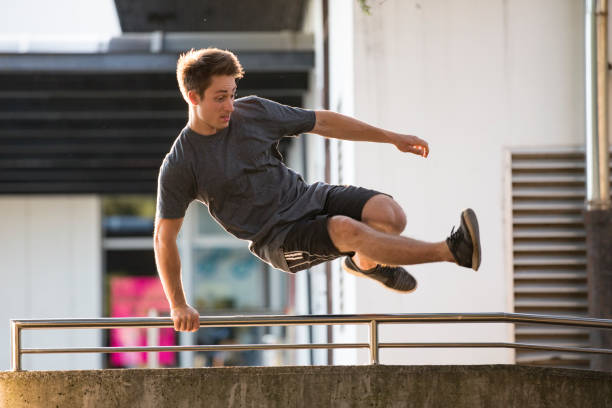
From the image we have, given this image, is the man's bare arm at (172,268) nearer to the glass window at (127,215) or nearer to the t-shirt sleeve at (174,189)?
the t-shirt sleeve at (174,189)

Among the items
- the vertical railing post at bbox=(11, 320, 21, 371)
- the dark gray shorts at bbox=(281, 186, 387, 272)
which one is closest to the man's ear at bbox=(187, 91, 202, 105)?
the dark gray shorts at bbox=(281, 186, 387, 272)

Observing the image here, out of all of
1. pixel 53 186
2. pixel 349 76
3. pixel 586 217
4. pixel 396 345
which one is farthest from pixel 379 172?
pixel 53 186

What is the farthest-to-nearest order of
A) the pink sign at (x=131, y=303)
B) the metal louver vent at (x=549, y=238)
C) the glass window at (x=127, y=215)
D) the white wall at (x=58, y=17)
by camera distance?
the glass window at (x=127, y=215) → the pink sign at (x=131, y=303) → the white wall at (x=58, y=17) → the metal louver vent at (x=549, y=238)

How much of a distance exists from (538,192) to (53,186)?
43.2 ft

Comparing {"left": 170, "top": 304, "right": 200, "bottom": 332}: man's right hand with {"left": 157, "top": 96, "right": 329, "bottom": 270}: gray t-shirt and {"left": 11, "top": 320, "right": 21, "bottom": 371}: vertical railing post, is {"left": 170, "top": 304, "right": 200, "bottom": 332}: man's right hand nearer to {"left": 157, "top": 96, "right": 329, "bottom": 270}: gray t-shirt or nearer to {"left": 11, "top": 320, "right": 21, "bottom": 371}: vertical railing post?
{"left": 157, "top": 96, "right": 329, "bottom": 270}: gray t-shirt

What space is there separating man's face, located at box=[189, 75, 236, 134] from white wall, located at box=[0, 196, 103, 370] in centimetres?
1591

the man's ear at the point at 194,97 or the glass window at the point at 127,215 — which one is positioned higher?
the man's ear at the point at 194,97

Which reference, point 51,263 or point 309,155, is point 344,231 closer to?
point 309,155

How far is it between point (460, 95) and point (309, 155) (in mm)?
5446

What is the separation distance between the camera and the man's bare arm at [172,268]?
225 inches

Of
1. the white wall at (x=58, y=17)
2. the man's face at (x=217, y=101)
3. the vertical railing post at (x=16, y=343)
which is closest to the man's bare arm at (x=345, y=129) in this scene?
the man's face at (x=217, y=101)

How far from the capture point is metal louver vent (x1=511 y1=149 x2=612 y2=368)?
9516 mm

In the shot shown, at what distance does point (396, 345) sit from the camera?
20.1 feet

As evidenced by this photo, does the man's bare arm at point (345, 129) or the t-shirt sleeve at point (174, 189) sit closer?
the t-shirt sleeve at point (174, 189)
